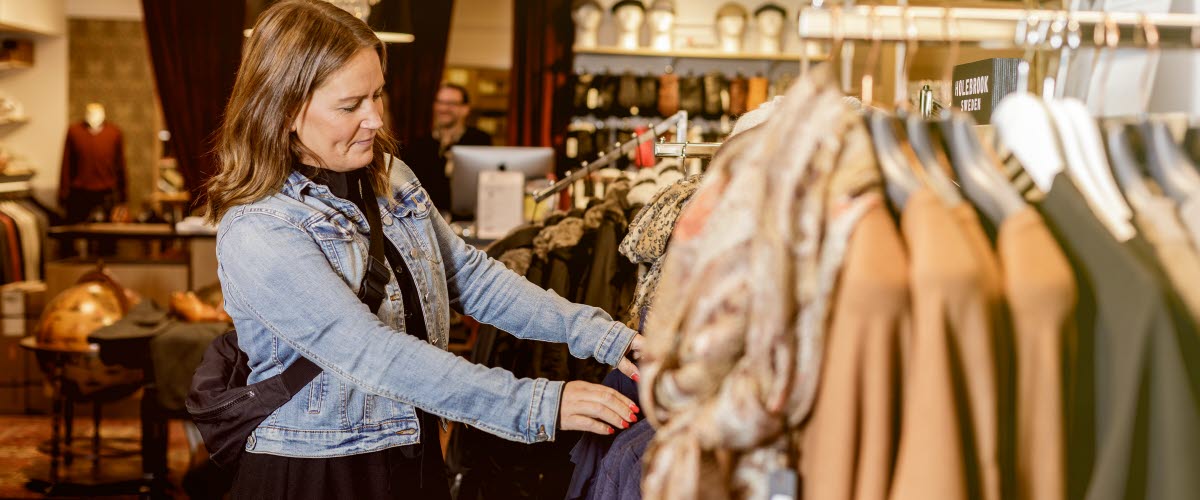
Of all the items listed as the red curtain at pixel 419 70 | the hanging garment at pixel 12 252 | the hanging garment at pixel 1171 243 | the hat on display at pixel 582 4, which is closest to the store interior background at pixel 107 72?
the red curtain at pixel 419 70

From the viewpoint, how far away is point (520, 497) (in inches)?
115

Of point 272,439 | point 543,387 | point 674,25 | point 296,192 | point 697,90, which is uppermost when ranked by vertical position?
point 674,25

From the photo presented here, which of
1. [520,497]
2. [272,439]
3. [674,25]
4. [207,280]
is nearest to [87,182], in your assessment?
[207,280]

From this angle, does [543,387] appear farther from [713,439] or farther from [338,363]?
[713,439]

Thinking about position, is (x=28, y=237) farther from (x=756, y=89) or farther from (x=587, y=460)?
(x=587, y=460)

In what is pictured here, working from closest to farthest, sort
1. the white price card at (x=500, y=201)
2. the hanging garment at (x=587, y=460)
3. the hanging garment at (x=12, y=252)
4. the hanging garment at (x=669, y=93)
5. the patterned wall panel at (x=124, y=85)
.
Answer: the hanging garment at (x=587, y=460)
the white price card at (x=500, y=201)
the hanging garment at (x=12, y=252)
the hanging garment at (x=669, y=93)
the patterned wall panel at (x=124, y=85)

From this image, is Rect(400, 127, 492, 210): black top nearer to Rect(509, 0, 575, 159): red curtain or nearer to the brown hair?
Rect(509, 0, 575, 159): red curtain

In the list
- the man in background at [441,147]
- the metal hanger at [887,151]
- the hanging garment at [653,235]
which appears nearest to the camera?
the metal hanger at [887,151]

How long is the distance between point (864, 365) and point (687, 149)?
1387 millimetres

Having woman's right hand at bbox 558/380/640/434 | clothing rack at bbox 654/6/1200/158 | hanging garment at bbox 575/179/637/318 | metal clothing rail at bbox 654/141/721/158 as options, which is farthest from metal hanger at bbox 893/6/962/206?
hanging garment at bbox 575/179/637/318

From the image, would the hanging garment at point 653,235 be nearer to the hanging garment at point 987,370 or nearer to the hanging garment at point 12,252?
the hanging garment at point 987,370

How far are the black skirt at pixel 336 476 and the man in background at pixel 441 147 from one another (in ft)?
14.7

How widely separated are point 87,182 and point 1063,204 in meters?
8.56

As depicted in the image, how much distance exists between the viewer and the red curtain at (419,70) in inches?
289
